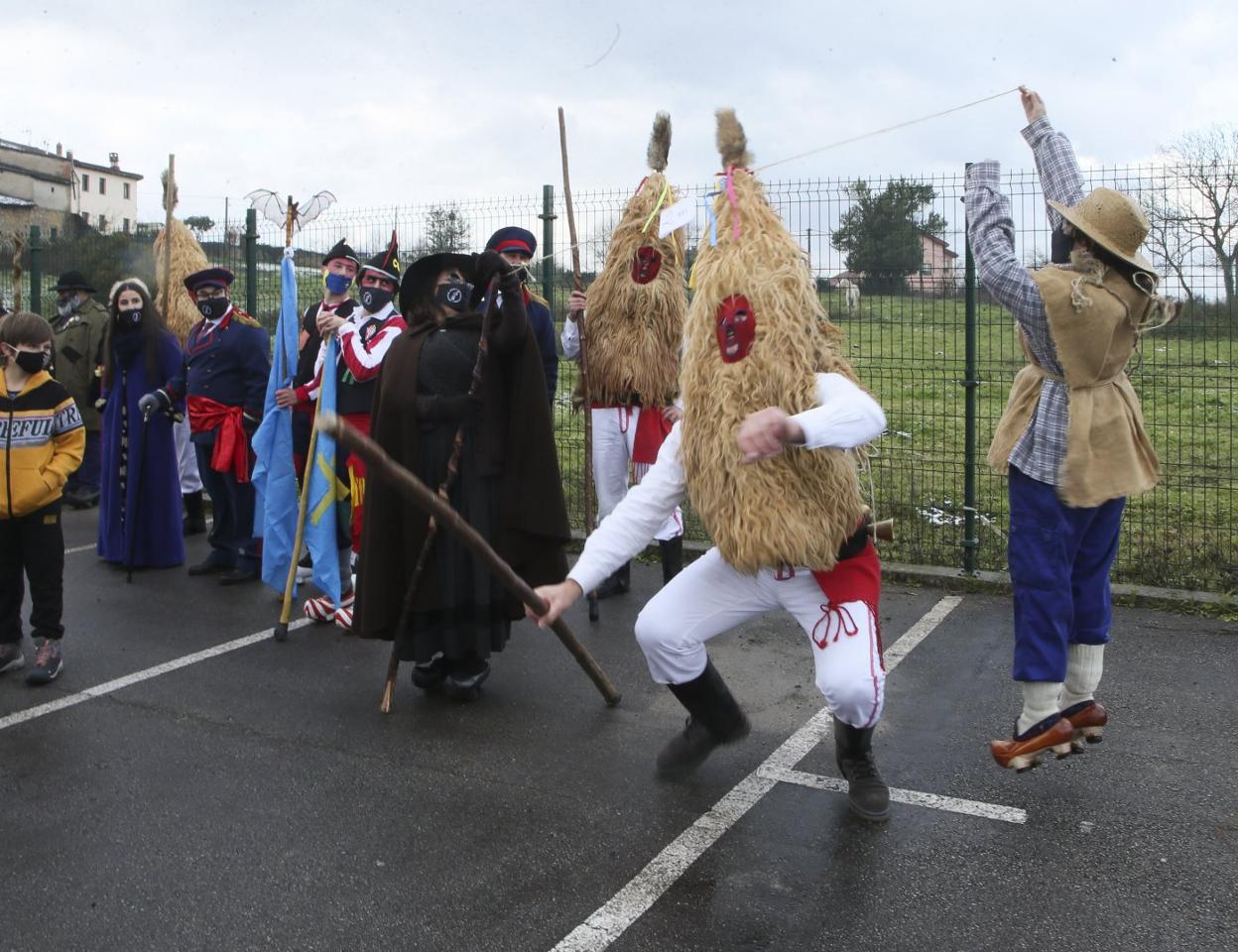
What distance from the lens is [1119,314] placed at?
3.79 metres

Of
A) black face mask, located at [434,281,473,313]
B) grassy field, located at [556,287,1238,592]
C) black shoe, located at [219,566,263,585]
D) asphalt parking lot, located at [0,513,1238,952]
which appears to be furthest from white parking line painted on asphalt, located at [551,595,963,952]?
black shoe, located at [219,566,263,585]

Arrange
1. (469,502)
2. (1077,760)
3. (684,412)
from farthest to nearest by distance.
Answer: (469,502)
(1077,760)
(684,412)

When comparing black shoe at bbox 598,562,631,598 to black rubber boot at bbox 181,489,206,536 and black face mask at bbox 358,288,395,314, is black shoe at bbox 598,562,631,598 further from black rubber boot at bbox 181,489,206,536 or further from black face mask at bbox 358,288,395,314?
black rubber boot at bbox 181,489,206,536

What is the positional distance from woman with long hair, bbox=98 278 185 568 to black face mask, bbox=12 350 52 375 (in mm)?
2149

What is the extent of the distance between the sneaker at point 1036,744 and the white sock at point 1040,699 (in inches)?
0.8

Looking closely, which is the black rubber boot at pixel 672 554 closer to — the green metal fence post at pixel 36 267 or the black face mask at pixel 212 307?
the black face mask at pixel 212 307

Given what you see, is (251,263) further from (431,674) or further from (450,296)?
(431,674)

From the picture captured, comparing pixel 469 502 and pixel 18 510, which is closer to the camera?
pixel 469 502

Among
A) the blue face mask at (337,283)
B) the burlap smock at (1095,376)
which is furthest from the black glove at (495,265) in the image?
the burlap smock at (1095,376)

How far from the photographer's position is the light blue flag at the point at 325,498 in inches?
245

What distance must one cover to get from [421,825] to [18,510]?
110 inches

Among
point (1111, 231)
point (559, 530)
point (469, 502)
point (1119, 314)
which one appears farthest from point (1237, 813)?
point (469, 502)

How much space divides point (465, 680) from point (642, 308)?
2.52 metres

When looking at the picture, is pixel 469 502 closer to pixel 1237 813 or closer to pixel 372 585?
pixel 372 585
